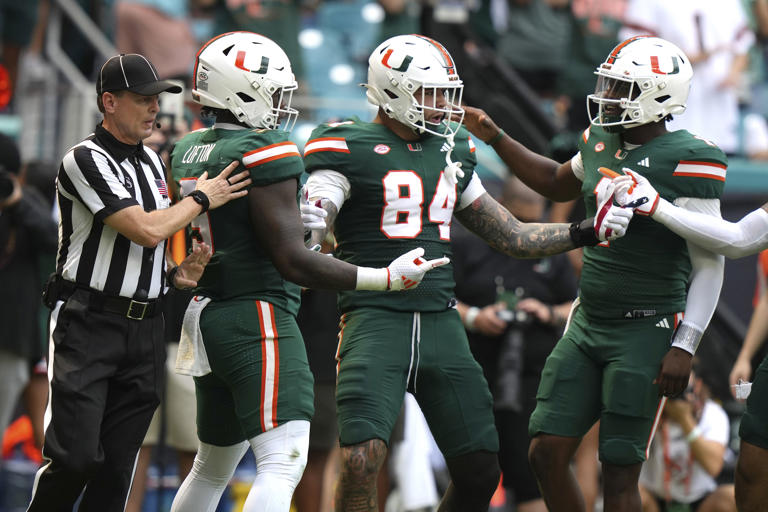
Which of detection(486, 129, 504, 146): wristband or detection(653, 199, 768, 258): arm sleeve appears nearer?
detection(653, 199, 768, 258): arm sleeve

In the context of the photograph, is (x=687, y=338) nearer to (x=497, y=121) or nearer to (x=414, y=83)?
(x=414, y=83)

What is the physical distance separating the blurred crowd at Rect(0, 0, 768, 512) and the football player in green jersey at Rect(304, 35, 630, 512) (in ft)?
4.56

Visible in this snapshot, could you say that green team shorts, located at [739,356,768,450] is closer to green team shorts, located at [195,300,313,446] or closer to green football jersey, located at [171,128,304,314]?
green team shorts, located at [195,300,313,446]

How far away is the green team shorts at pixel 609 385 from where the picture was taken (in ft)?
16.9

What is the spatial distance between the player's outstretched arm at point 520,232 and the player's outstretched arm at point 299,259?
64cm

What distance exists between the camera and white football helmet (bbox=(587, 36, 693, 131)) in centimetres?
518

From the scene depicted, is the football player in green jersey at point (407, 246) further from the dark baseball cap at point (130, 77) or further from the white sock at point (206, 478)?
the dark baseball cap at point (130, 77)

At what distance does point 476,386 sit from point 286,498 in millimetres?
907

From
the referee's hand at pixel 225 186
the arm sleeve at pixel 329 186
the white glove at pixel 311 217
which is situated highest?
the referee's hand at pixel 225 186

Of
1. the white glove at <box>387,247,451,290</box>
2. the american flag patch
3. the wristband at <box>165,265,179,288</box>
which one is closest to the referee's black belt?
the wristband at <box>165,265,179,288</box>

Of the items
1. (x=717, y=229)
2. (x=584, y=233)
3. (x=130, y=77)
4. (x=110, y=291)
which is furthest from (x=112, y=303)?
(x=717, y=229)

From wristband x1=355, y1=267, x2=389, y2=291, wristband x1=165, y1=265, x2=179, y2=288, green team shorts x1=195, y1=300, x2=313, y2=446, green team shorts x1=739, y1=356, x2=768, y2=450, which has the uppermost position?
wristband x1=355, y1=267, x2=389, y2=291

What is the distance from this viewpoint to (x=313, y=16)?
10820mm

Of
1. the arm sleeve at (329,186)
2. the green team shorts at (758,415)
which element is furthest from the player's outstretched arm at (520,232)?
the green team shorts at (758,415)
